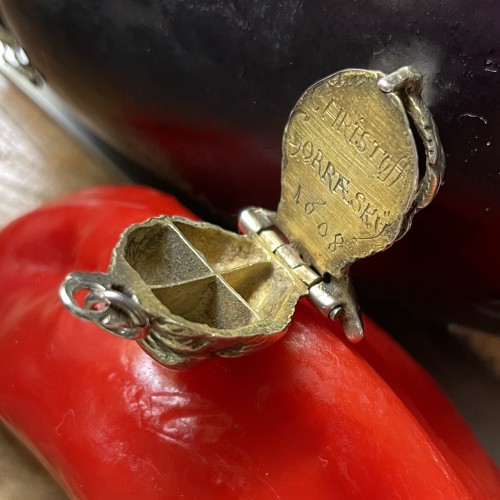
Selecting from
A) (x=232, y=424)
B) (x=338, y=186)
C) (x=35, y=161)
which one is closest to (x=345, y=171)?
(x=338, y=186)

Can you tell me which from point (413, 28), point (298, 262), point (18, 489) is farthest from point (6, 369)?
point (413, 28)

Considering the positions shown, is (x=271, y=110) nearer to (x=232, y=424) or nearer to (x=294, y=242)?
(x=294, y=242)

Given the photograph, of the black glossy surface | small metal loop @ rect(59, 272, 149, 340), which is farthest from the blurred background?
small metal loop @ rect(59, 272, 149, 340)

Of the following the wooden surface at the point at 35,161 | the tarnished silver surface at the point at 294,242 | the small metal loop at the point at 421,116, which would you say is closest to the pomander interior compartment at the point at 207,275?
the tarnished silver surface at the point at 294,242

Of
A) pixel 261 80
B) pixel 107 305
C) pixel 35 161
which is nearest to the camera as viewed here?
pixel 107 305

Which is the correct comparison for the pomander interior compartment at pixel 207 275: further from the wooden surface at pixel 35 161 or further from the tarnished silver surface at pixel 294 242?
the wooden surface at pixel 35 161

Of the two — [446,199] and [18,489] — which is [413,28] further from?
[18,489]

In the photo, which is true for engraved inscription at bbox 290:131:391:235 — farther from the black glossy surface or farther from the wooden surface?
the wooden surface
